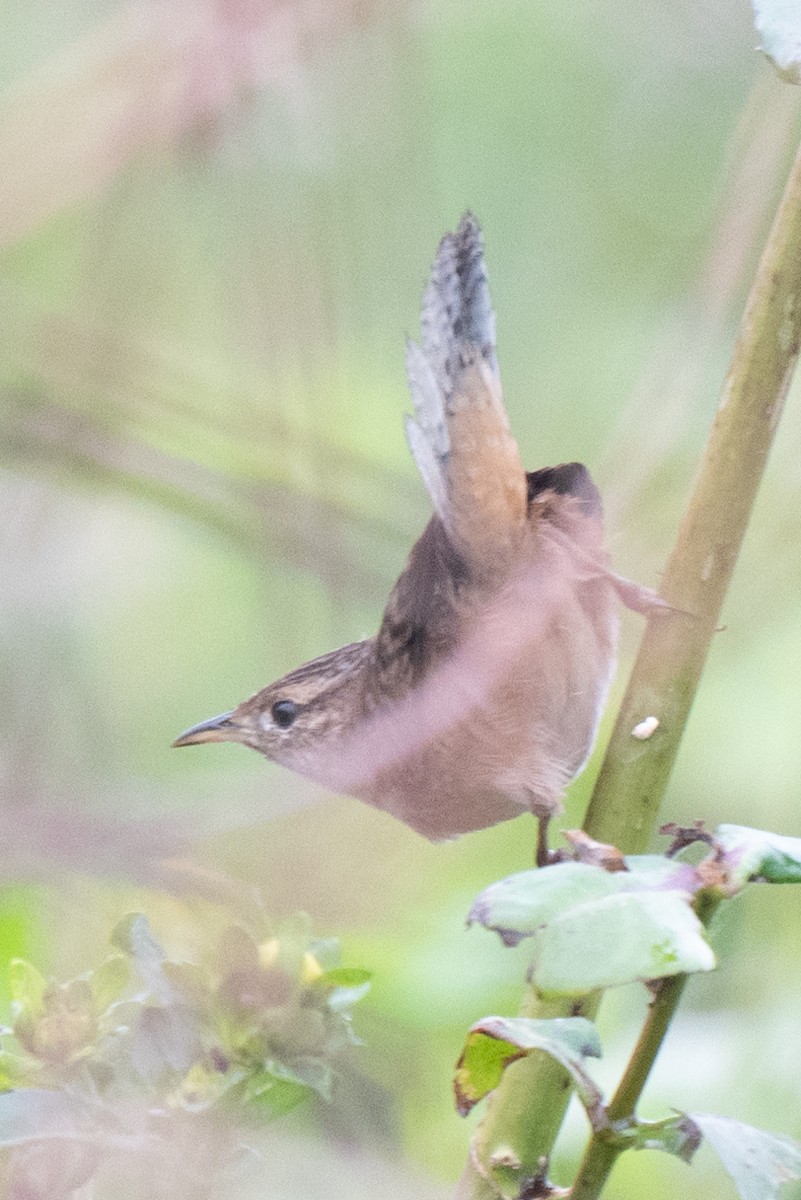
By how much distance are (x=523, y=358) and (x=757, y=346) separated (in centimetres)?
260

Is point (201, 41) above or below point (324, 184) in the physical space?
above

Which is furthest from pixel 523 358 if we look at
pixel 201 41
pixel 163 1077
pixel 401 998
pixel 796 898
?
pixel 163 1077

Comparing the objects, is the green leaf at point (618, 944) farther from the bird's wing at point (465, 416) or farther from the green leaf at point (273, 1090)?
the bird's wing at point (465, 416)

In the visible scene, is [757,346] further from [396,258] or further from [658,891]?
[396,258]

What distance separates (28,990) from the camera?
3.84 feet

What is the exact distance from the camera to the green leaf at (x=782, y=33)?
3.43 feet

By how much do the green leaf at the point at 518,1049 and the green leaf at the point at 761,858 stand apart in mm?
171

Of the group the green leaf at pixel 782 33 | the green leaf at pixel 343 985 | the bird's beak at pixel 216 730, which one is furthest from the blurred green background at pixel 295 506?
the green leaf at pixel 782 33

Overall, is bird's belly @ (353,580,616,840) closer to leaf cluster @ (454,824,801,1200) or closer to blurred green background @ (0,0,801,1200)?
blurred green background @ (0,0,801,1200)

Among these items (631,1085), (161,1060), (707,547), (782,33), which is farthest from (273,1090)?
(782,33)

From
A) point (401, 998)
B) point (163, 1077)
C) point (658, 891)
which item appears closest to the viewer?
point (658, 891)

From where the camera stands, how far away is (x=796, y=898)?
245cm

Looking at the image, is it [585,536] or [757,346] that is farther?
[585,536]

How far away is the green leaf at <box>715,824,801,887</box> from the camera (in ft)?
2.76
